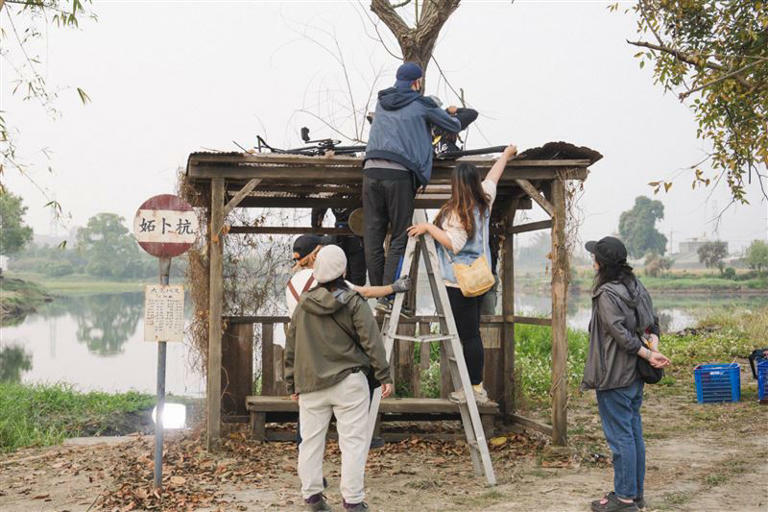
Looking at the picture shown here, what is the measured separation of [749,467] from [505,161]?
3.44 meters

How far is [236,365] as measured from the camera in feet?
27.2

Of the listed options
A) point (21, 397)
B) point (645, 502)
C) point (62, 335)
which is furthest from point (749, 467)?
point (62, 335)

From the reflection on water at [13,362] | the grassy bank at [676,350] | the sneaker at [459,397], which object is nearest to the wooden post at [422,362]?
the sneaker at [459,397]

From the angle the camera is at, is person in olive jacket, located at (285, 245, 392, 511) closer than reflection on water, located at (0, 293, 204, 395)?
Yes

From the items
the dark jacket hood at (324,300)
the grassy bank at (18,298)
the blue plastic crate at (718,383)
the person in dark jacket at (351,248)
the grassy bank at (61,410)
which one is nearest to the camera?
the dark jacket hood at (324,300)

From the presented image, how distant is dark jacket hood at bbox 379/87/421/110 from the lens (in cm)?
653

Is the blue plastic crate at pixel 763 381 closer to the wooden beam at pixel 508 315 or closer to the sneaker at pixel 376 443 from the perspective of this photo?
the wooden beam at pixel 508 315

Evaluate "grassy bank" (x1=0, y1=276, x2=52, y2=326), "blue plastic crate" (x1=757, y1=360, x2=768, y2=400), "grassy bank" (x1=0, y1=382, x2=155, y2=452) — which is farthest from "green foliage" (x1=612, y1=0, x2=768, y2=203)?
"grassy bank" (x1=0, y1=276, x2=52, y2=326)

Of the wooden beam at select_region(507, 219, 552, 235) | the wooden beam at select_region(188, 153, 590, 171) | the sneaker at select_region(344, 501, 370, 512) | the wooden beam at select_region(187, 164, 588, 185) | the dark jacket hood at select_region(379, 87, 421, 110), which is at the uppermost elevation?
the dark jacket hood at select_region(379, 87, 421, 110)

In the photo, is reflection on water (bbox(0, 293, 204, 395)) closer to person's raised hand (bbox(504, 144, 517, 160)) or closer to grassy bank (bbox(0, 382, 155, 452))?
grassy bank (bbox(0, 382, 155, 452))

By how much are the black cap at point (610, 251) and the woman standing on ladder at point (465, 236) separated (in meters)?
1.09

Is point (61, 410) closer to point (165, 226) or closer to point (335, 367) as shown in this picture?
point (165, 226)

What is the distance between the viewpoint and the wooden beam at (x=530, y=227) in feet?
25.5

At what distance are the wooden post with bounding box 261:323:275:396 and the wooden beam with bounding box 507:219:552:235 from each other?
2772 millimetres
